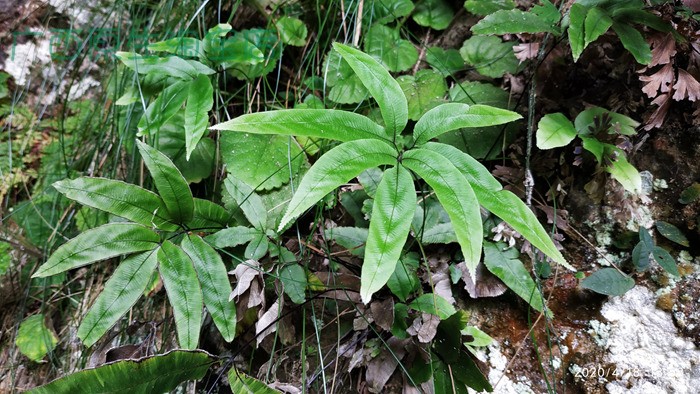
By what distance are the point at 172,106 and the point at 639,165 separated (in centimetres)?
190

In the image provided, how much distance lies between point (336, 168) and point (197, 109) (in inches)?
34.8

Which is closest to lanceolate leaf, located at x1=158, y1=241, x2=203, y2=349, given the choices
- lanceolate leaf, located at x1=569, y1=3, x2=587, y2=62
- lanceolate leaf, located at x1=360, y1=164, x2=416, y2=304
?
lanceolate leaf, located at x1=360, y1=164, x2=416, y2=304

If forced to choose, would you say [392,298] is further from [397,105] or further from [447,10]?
[447,10]

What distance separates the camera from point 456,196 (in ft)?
3.62

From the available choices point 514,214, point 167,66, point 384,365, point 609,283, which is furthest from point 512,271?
point 167,66

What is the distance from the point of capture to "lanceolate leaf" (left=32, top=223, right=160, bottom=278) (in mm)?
1342

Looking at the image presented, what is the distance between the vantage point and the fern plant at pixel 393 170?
41.1 inches

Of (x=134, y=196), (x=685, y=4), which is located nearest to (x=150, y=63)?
(x=134, y=196)

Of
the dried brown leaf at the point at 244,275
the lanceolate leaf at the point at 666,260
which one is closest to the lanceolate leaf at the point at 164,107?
the dried brown leaf at the point at 244,275

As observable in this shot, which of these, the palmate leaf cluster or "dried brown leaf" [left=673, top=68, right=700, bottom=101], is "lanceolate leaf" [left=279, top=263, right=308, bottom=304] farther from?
"dried brown leaf" [left=673, top=68, right=700, bottom=101]

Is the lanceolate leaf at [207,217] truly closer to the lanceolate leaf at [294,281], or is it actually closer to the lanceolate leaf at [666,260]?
the lanceolate leaf at [294,281]

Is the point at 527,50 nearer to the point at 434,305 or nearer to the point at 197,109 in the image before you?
the point at 434,305

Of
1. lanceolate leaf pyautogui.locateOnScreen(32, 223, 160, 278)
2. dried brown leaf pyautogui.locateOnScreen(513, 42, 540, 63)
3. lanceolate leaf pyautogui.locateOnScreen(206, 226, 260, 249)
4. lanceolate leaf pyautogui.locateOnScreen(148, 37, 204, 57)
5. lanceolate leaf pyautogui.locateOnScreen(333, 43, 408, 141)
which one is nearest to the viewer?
lanceolate leaf pyautogui.locateOnScreen(333, 43, 408, 141)

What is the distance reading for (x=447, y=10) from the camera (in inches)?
89.4
